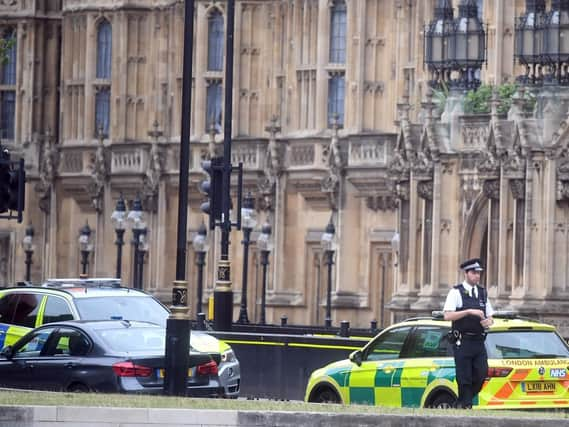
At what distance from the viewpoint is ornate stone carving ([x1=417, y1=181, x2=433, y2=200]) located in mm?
50000

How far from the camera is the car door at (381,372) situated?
30.9m

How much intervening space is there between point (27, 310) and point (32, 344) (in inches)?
121

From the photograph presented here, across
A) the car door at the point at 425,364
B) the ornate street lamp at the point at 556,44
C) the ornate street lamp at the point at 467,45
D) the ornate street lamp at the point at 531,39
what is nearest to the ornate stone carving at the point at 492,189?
the ornate street lamp at the point at 531,39

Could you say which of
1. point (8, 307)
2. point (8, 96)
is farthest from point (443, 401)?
point (8, 96)

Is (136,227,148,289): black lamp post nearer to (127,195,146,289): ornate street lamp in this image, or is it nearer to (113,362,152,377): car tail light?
(127,195,146,289): ornate street lamp

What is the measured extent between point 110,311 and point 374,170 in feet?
90.9

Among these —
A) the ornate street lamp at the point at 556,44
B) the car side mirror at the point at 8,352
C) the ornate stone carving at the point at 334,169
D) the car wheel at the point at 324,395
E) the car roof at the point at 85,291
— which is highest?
the ornate street lamp at the point at 556,44

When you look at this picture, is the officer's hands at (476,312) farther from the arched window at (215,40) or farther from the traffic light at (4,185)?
the arched window at (215,40)

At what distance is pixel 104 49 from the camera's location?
73.0 m

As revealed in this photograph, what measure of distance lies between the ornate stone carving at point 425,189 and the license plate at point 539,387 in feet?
66.4

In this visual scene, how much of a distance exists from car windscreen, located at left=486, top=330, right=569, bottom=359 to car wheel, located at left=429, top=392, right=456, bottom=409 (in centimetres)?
63

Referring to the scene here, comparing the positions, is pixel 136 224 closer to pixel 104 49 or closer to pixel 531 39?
pixel 104 49

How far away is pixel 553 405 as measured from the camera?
2969cm

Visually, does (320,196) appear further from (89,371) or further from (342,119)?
(89,371)
